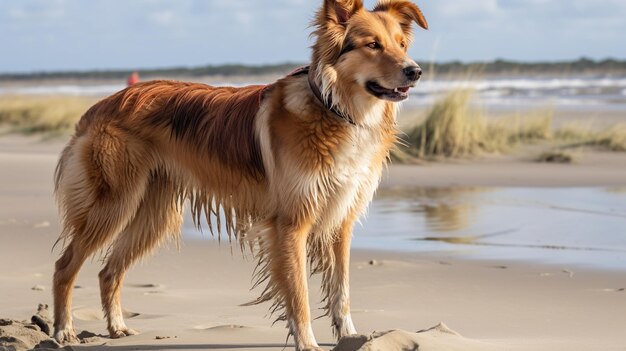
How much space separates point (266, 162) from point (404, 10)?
1143 mm

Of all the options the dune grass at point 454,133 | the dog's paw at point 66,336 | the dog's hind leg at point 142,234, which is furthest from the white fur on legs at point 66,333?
the dune grass at point 454,133

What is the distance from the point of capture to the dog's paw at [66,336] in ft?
18.1

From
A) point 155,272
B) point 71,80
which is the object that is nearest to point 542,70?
point 71,80

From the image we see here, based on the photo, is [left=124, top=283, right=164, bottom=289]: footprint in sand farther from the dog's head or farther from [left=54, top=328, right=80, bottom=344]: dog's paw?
the dog's head

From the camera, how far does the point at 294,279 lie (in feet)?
16.3

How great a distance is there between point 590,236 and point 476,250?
1.19m

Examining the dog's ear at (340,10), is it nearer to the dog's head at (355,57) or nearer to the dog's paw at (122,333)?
the dog's head at (355,57)

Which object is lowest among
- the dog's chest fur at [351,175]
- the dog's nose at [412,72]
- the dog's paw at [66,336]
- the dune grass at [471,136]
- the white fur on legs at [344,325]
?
the dune grass at [471,136]

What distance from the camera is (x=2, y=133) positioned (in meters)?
21.6

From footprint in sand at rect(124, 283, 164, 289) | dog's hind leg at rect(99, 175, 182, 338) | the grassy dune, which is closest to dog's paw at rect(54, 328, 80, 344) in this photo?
dog's hind leg at rect(99, 175, 182, 338)

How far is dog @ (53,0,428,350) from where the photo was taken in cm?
497

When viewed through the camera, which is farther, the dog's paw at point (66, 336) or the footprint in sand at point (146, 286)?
the footprint in sand at point (146, 286)

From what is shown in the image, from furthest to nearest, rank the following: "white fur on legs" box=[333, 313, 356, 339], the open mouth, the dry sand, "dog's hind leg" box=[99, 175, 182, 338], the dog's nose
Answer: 1. "dog's hind leg" box=[99, 175, 182, 338]
2. "white fur on legs" box=[333, 313, 356, 339]
3. the dry sand
4. the open mouth
5. the dog's nose

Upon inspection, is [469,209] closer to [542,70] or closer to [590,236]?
[590,236]
